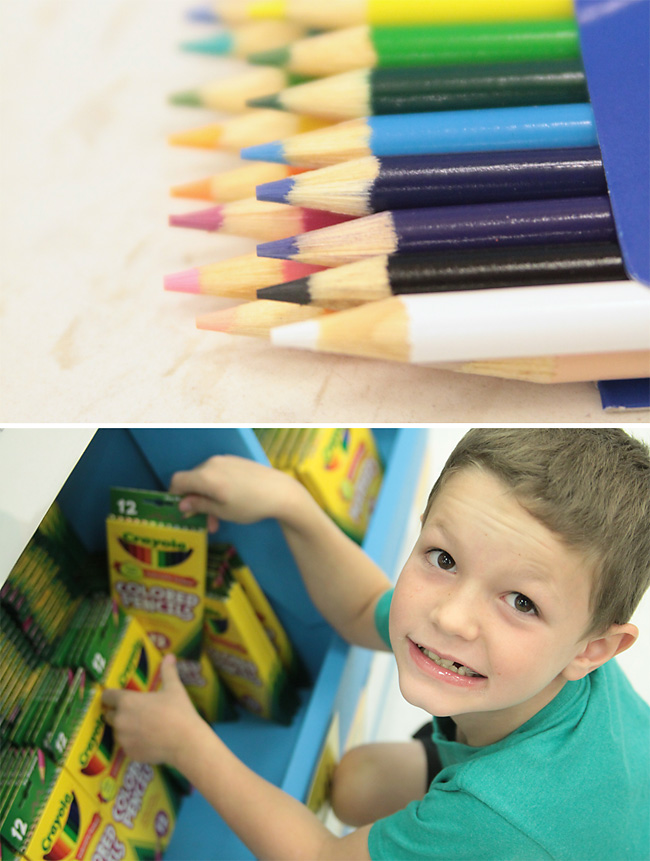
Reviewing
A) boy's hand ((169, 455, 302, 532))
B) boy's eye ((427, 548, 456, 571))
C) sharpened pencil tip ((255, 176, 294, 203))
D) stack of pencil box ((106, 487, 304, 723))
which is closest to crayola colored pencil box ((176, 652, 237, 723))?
stack of pencil box ((106, 487, 304, 723))

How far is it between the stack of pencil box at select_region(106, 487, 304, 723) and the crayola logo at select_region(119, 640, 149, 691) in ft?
0.14

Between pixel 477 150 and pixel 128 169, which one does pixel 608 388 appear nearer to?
pixel 477 150

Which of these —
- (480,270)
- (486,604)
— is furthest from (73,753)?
(480,270)

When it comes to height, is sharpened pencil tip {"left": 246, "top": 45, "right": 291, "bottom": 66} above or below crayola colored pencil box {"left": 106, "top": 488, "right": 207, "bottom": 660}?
above

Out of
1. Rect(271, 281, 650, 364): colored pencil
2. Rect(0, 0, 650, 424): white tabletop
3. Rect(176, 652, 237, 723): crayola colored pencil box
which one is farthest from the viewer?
Rect(176, 652, 237, 723): crayola colored pencil box

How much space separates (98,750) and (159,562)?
0.39 ft

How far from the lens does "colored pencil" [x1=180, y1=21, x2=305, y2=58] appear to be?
0.62 metres

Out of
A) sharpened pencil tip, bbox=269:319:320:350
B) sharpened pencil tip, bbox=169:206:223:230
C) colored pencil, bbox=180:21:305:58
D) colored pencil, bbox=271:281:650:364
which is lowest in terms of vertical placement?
colored pencil, bbox=271:281:650:364

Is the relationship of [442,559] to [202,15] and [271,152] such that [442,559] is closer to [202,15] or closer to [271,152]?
[271,152]

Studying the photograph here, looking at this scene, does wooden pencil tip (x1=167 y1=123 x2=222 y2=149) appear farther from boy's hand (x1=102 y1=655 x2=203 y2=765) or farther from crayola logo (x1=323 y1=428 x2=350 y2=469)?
boy's hand (x1=102 y1=655 x2=203 y2=765)

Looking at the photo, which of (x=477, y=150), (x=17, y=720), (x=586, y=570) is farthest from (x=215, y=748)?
(x=477, y=150)

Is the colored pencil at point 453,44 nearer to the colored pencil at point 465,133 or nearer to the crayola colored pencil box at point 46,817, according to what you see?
the colored pencil at point 465,133

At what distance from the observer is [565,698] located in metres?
0.50

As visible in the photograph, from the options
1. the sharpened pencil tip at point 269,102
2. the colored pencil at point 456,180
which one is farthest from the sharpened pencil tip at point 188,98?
the colored pencil at point 456,180
